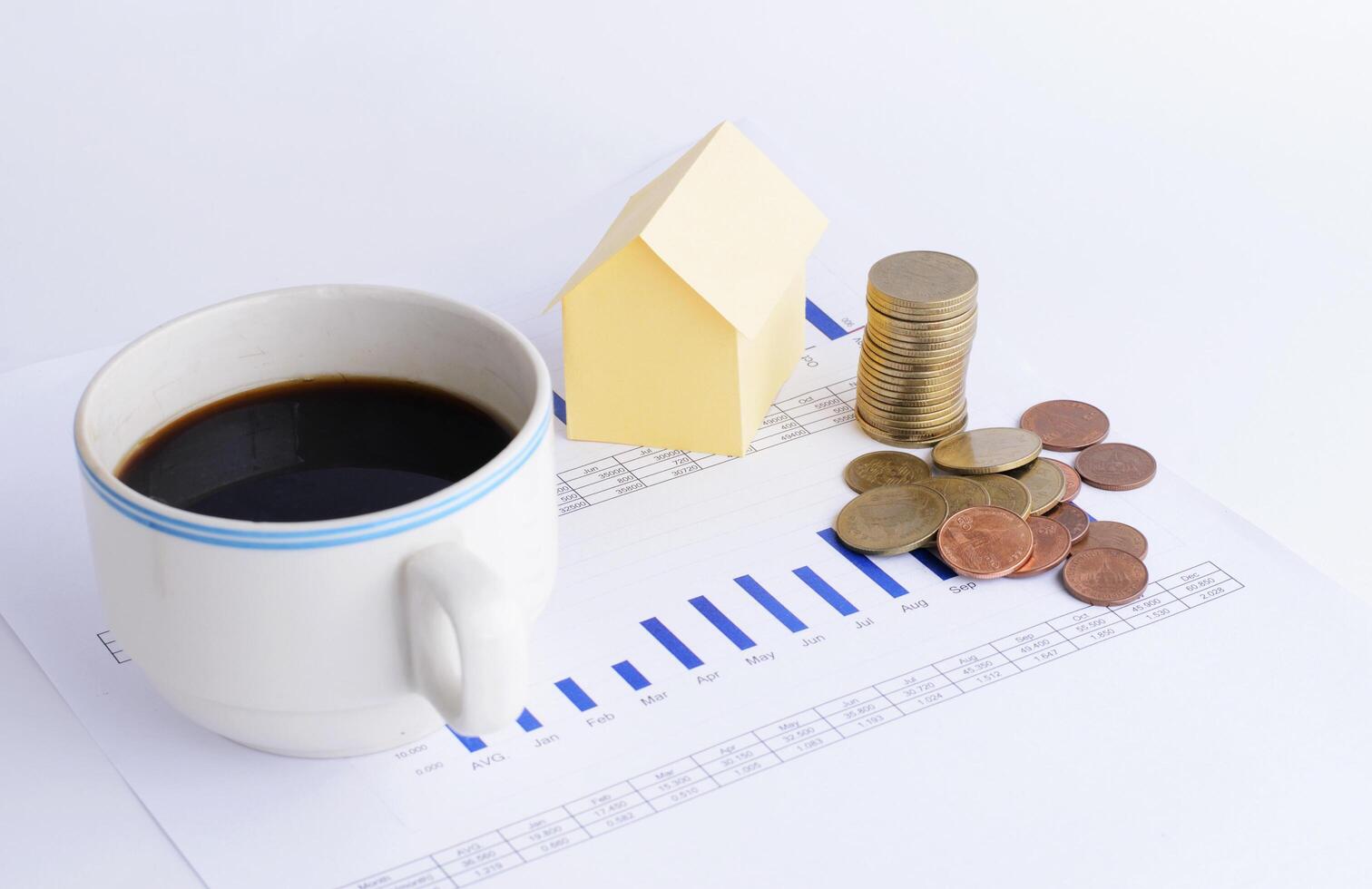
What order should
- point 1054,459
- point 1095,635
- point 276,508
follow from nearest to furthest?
1. point 276,508
2. point 1095,635
3. point 1054,459

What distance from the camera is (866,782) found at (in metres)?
0.96

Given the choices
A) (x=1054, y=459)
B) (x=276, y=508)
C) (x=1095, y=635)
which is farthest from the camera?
(x=1054, y=459)

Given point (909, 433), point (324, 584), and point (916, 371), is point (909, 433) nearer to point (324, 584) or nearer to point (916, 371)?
point (916, 371)

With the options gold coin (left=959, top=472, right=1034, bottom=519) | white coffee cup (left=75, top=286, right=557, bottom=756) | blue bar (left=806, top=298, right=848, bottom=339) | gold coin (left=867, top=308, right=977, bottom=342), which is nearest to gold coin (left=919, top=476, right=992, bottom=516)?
gold coin (left=959, top=472, right=1034, bottom=519)

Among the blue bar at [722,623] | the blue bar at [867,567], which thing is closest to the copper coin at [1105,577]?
the blue bar at [867,567]

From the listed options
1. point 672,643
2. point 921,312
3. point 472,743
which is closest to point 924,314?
point 921,312

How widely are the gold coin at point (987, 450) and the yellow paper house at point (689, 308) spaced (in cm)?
15

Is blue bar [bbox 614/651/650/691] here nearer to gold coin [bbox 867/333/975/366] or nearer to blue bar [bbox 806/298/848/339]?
gold coin [bbox 867/333/975/366]

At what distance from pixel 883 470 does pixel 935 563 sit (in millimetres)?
104

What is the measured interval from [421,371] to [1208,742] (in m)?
0.53

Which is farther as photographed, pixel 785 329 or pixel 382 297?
pixel 785 329

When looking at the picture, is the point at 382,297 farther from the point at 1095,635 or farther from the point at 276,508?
the point at 1095,635

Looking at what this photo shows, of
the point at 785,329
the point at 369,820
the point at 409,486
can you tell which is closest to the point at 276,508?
the point at 409,486

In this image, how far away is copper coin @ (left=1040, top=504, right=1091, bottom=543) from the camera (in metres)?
1.15
